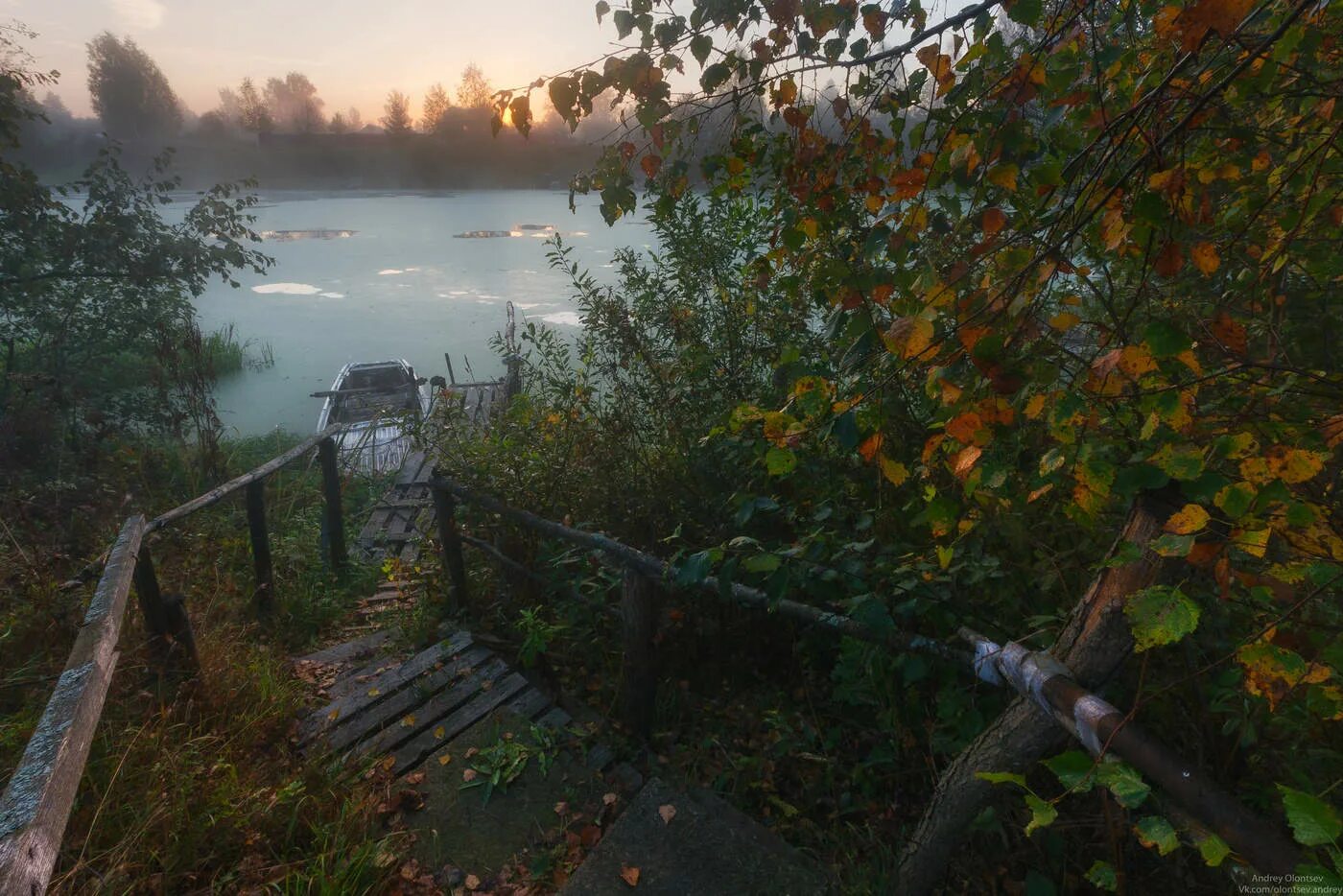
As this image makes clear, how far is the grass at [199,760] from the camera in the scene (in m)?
1.94

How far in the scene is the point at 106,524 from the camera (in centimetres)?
493

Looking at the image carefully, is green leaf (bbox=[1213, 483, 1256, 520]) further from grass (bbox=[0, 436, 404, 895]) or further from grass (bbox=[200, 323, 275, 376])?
grass (bbox=[200, 323, 275, 376])

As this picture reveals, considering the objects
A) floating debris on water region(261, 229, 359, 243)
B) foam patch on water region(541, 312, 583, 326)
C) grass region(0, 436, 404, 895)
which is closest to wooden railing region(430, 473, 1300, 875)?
grass region(0, 436, 404, 895)

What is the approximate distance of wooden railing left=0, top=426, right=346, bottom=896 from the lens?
1148 millimetres

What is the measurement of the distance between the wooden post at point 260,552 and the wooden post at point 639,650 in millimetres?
2610

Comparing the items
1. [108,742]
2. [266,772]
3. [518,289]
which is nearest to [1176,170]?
[266,772]

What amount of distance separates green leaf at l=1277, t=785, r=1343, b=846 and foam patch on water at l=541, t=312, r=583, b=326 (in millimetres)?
20075

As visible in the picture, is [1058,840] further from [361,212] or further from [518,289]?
[361,212]

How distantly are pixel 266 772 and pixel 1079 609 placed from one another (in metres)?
2.73

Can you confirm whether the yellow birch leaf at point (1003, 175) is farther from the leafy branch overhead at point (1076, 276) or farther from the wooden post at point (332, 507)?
the wooden post at point (332, 507)

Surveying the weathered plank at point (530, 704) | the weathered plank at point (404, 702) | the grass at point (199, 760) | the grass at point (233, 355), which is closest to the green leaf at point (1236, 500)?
the grass at point (199, 760)

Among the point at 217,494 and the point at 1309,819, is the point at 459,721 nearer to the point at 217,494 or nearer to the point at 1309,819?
the point at 217,494

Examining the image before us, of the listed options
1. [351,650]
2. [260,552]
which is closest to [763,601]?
[351,650]

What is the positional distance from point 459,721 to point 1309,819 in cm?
285
